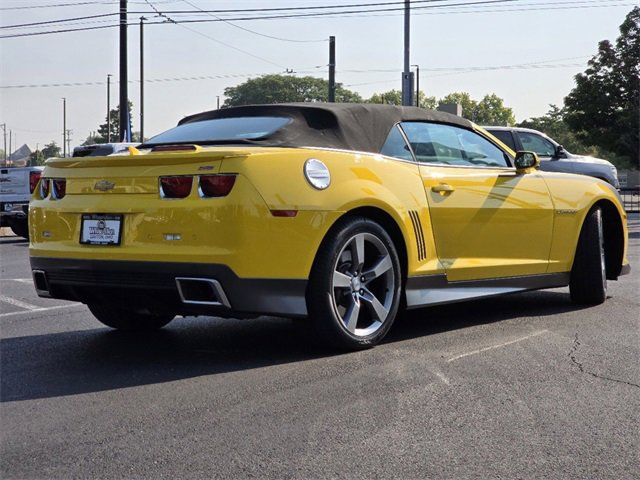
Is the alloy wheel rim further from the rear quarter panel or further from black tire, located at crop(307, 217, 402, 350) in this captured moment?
the rear quarter panel

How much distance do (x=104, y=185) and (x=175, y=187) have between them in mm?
494

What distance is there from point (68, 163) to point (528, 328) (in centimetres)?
313

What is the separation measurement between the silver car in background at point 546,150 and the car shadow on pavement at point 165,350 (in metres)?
10.2

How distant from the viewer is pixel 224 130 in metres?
5.52

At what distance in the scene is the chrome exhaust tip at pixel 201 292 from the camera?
4.72 m

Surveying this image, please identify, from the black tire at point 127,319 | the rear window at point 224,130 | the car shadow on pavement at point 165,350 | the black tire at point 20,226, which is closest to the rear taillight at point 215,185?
the rear window at point 224,130

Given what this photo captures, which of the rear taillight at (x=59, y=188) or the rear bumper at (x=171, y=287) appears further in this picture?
the rear taillight at (x=59, y=188)

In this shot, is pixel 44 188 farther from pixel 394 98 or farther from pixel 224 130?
pixel 394 98

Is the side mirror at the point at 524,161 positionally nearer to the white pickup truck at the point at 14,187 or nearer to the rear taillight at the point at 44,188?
the rear taillight at the point at 44,188

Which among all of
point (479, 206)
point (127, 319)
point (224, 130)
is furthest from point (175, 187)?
point (479, 206)

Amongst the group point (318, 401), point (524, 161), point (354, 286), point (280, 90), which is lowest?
point (318, 401)

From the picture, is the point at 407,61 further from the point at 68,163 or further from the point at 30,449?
the point at 30,449

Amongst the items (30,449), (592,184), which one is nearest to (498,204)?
(592,184)

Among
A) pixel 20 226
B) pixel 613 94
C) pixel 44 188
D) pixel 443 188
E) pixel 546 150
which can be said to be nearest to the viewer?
pixel 44 188
